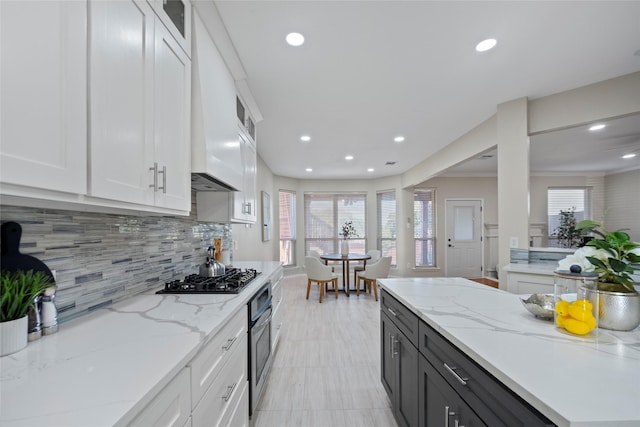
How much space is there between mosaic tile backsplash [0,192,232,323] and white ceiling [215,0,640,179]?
1426 mm

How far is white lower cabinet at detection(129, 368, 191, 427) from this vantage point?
69cm

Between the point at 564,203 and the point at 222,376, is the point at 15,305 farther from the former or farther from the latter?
the point at 564,203

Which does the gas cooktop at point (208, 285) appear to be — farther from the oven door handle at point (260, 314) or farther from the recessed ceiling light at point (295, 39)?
the recessed ceiling light at point (295, 39)

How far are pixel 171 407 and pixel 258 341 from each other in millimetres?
1144

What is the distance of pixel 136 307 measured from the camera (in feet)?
4.39

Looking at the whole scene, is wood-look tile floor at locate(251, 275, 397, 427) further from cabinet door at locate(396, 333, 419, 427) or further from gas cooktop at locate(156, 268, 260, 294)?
gas cooktop at locate(156, 268, 260, 294)

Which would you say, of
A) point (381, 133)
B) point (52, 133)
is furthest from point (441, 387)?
point (381, 133)

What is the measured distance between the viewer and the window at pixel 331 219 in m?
7.21

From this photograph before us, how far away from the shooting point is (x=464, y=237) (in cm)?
690

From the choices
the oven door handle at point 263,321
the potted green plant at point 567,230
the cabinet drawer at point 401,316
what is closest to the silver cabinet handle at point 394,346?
the cabinet drawer at point 401,316

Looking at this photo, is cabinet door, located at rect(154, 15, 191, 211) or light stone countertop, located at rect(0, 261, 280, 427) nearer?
light stone countertop, located at rect(0, 261, 280, 427)

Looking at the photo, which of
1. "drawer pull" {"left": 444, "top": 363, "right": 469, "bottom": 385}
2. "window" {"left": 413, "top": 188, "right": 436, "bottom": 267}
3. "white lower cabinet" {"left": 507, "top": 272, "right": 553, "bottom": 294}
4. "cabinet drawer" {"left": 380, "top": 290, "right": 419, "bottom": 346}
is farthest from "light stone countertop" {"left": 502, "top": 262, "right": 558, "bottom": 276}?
"window" {"left": 413, "top": 188, "right": 436, "bottom": 267}

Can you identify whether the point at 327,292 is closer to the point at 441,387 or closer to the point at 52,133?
the point at 441,387

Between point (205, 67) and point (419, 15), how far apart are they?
1.36 m
